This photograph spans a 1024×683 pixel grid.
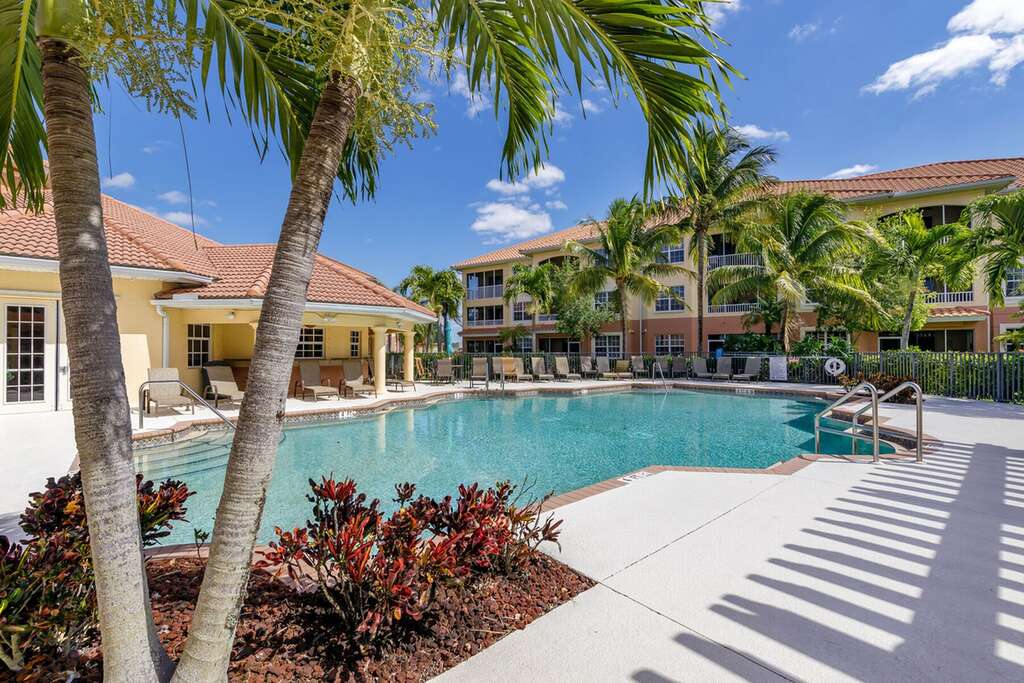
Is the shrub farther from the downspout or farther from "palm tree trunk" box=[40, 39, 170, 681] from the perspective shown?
the downspout

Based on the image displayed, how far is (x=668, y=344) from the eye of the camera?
105 feet

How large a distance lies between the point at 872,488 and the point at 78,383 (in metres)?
6.60

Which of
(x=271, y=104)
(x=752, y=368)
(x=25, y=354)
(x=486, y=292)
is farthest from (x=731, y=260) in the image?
(x=25, y=354)

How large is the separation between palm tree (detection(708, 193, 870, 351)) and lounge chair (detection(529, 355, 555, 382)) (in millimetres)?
9363

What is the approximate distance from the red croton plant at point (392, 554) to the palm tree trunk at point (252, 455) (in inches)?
26.2

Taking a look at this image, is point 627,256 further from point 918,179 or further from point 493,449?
point 918,179

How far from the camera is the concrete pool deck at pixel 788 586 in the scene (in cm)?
233

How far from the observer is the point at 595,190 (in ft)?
76.9

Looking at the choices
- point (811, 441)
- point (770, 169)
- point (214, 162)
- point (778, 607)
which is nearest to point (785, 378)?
point (770, 169)

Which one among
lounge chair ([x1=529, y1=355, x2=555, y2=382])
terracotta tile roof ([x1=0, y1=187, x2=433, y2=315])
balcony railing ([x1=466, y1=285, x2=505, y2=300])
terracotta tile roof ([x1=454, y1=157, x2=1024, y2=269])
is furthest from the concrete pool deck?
balcony railing ([x1=466, y1=285, x2=505, y2=300])

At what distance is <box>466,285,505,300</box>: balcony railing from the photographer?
3980 cm

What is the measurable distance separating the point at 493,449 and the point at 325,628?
7.10 metres

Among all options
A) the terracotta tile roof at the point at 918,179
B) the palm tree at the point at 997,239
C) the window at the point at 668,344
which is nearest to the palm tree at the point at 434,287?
the terracotta tile roof at the point at 918,179

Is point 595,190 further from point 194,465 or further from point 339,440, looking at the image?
point 194,465
